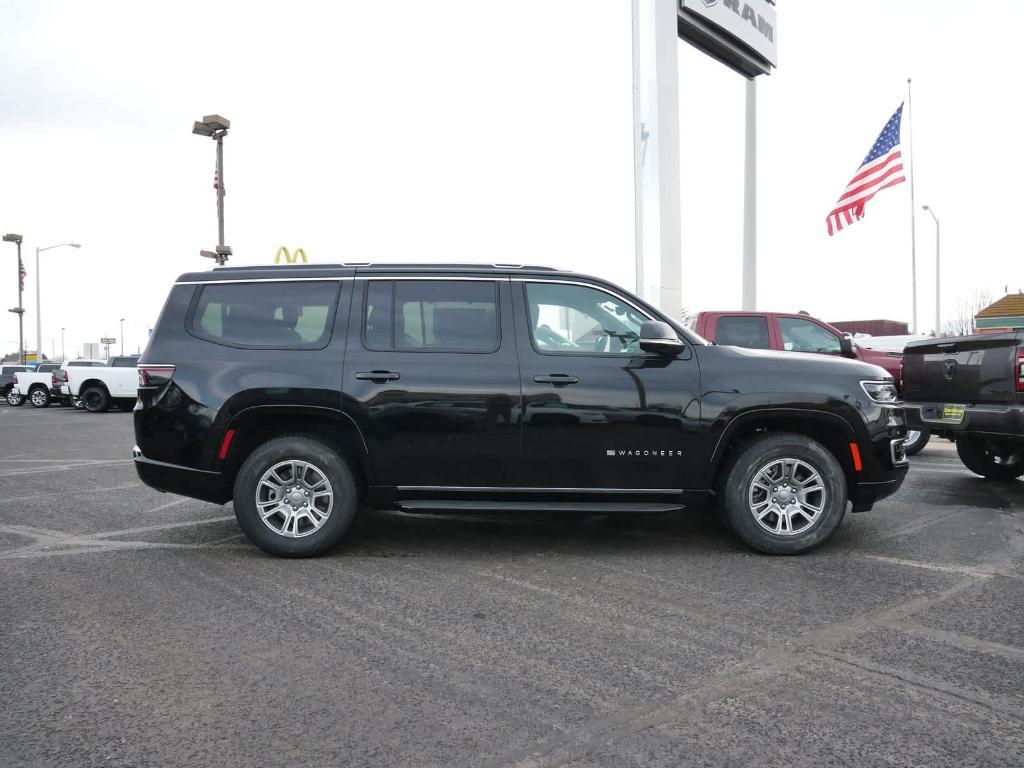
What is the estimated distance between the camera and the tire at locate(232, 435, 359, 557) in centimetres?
512

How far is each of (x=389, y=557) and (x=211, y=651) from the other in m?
1.78

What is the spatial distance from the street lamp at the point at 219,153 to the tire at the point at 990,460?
1668cm

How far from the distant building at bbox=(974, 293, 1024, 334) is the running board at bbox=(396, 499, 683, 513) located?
3501 cm

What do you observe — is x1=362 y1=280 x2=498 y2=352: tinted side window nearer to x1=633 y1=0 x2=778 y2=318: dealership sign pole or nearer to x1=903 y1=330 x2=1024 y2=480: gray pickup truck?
x1=903 y1=330 x2=1024 y2=480: gray pickup truck

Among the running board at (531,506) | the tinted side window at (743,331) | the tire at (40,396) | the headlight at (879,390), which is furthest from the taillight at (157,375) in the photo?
the tire at (40,396)

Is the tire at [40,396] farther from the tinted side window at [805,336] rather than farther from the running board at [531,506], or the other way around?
the running board at [531,506]

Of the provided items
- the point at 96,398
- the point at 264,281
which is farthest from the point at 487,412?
the point at 96,398

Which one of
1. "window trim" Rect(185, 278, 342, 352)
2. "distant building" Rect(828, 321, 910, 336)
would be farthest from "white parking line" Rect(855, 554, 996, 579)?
"distant building" Rect(828, 321, 910, 336)

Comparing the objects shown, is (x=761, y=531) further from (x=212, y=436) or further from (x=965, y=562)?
(x=212, y=436)

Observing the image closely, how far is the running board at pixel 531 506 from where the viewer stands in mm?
5059

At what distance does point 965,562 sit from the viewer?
5027 millimetres

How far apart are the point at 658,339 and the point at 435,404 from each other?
59.9 inches

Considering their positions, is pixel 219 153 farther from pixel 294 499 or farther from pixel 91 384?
pixel 294 499

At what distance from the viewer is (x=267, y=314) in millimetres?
5340
